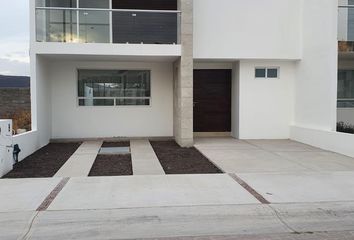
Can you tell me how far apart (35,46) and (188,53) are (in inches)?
187

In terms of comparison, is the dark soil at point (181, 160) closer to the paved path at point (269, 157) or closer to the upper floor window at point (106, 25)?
the paved path at point (269, 157)

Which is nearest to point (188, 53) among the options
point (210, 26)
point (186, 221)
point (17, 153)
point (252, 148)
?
point (210, 26)

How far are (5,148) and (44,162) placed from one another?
1526mm

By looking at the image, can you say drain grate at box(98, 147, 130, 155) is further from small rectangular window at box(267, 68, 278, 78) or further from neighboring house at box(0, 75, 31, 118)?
small rectangular window at box(267, 68, 278, 78)

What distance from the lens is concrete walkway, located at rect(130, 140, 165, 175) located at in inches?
344

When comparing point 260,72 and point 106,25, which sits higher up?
point 106,25

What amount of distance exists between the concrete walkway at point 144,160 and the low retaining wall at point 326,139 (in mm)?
5262

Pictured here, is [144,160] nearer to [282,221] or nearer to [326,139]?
[282,221]

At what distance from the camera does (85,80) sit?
1470 centimetres

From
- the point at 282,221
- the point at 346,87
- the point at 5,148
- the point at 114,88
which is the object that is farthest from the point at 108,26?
the point at 346,87

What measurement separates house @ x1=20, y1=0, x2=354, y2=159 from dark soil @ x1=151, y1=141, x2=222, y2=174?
73 centimetres

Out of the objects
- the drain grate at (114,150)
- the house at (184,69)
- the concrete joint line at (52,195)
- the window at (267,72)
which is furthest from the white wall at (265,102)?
the concrete joint line at (52,195)

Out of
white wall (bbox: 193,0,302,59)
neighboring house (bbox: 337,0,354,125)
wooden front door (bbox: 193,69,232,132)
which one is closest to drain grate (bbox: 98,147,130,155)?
wooden front door (bbox: 193,69,232,132)

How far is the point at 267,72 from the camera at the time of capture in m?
14.6
